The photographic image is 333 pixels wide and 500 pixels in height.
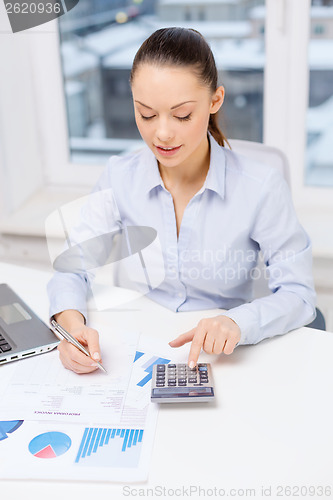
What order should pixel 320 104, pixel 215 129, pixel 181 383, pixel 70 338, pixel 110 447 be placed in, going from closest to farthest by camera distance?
pixel 110 447 → pixel 181 383 → pixel 70 338 → pixel 215 129 → pixel 320 104

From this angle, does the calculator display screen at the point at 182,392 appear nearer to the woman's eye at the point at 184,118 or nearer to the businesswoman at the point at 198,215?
the businesswoman at the point at 198,215

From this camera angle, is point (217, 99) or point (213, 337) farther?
point (217, 99)

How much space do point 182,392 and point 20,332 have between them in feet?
1.27

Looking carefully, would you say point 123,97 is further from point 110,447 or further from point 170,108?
point 110,447

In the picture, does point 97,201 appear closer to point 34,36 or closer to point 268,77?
point 268,77

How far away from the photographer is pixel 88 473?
77cm

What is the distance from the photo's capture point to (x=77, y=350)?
1.00 m

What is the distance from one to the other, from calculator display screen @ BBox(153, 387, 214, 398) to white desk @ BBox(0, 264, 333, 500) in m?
0.02

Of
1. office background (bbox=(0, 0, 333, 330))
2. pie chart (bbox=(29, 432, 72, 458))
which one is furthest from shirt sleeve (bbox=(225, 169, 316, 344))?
office background (bbox=(0, 0, 333, 330))

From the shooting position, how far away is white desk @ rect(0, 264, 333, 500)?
754mm

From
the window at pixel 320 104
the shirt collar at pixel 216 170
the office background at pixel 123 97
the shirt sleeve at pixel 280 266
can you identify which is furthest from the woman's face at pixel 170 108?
the window at pixel 320 104

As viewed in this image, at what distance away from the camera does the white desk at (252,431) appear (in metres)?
0.75

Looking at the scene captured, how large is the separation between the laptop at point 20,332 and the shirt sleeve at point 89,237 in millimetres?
83

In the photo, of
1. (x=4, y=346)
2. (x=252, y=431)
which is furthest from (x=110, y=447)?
(x=4, y=346)
